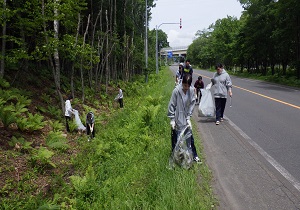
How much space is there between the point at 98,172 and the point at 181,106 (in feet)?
8.82

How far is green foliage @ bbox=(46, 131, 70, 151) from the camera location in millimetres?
8109

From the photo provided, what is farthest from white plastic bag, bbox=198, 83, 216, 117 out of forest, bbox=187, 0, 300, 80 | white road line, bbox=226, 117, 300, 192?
forest, bbox=187, 0, 300, 80

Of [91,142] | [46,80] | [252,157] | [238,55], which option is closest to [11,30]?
[46,80]

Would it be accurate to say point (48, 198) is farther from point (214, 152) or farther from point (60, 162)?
point (214, 152)

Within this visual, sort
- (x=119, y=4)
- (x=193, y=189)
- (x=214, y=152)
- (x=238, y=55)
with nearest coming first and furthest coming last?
(x=193, y=189) < (x=214, y=152) < (x=119, y=4) < (x=238, y=55)

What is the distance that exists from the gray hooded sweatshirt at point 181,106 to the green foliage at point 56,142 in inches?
181

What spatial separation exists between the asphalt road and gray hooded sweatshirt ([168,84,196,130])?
1137 mm

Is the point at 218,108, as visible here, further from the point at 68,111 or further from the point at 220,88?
the point at 68,111

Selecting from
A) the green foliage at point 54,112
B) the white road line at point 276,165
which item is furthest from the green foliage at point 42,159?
the white road line at point 276,165

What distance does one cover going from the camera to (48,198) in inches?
218

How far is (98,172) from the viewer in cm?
616

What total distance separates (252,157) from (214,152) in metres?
0.83

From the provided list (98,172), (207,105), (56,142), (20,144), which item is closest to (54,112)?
(56,142)

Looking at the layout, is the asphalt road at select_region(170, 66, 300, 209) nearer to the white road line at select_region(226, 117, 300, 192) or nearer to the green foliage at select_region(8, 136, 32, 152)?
the white road line at select_region(226, 117, 300, 192)
